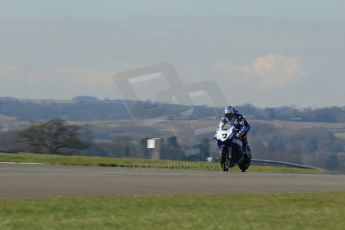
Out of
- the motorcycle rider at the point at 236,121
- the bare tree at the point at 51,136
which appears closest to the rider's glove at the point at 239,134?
the motorcycle rider at the point at 236,121

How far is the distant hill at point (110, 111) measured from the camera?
42.6m

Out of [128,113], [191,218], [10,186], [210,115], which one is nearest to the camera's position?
[191,218]

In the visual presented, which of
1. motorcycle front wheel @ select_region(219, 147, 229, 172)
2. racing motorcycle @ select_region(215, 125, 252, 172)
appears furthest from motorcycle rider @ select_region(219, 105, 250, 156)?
motorcycle front wheel @ select_region(219, 147, 229, 172)

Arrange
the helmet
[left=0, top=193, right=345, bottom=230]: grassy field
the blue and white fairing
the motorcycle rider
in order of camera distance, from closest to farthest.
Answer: [left=0, top=193, right=345, bottom=230]: grassy field < the helmet < the motorcycle rider < the blue and white fairing

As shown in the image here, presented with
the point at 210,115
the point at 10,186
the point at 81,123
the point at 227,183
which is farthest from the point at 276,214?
the point at 81,123

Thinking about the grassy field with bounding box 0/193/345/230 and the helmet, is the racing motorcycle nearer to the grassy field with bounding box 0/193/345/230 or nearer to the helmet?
the helmet

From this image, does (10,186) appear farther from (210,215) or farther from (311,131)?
(311,131)

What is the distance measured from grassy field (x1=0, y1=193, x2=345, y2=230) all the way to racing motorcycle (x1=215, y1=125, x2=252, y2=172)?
39.2ft

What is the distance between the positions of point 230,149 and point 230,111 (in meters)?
1.32

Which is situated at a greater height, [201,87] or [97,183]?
[201,87]

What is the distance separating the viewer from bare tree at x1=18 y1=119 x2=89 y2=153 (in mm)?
52284

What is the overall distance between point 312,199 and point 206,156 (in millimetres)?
21823

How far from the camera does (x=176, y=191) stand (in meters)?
17.0

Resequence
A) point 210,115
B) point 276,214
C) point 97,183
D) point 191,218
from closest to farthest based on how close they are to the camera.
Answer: point 191,218, point 276,214, point 97,183, point 210,115
